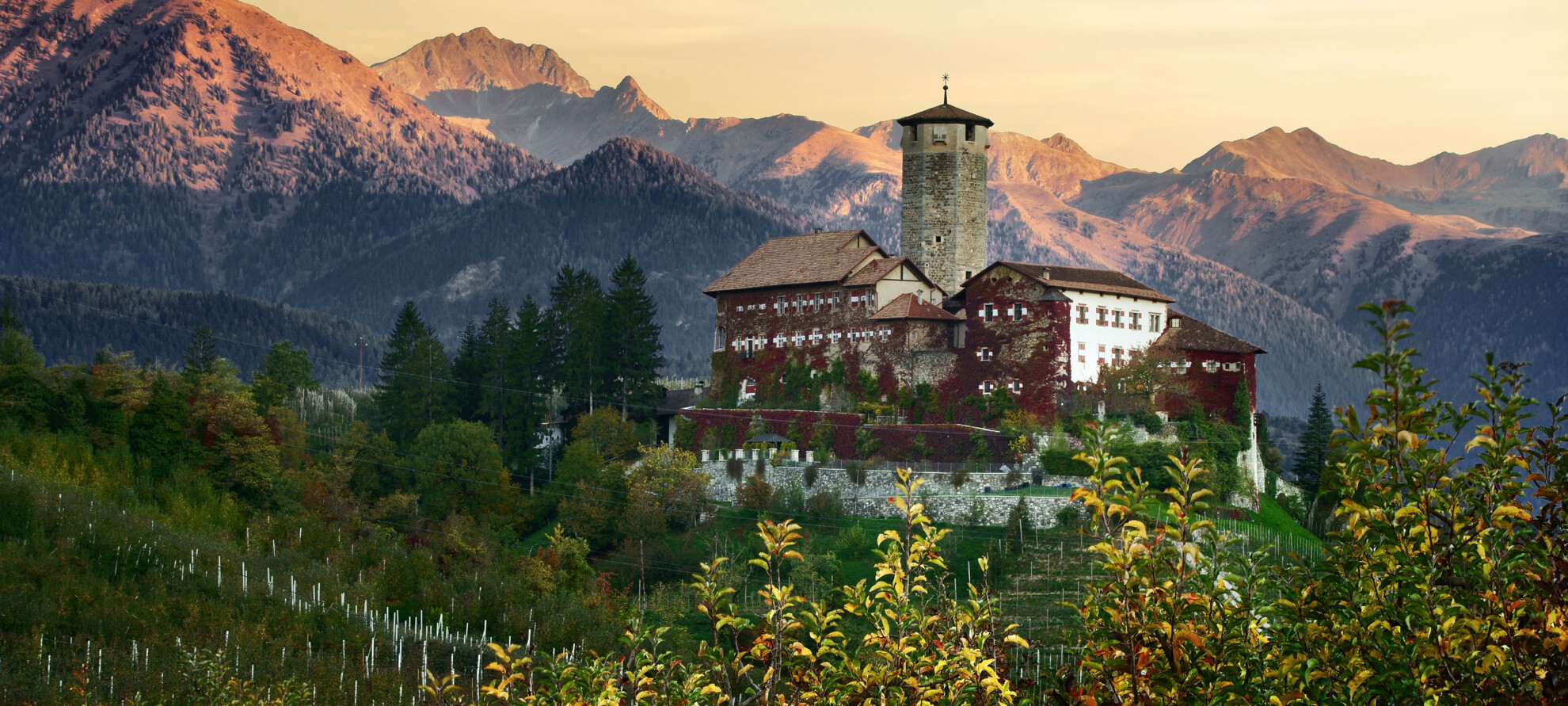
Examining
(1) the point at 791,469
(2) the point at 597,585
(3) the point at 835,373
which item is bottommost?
→ (2) the point at 597,585

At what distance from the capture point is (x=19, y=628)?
170 feet

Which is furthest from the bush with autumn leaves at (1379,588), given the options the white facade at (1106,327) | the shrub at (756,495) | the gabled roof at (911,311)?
the gabled roof at (911,311)

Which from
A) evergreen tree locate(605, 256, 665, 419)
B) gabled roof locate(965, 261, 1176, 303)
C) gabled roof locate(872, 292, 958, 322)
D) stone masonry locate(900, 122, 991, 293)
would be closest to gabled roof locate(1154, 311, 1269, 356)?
gabled roof locate(965, 261, 1176, 303)

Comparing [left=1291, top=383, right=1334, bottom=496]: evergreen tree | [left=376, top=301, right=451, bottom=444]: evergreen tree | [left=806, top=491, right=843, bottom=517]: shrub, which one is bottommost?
[left=806, top=491, right=843, bottom=517]: shrub

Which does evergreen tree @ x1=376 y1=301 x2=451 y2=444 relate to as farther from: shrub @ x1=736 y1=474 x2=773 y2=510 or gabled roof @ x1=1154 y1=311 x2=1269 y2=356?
gabled roof @ x1=1154 y1=311 x2=1269 y2=356

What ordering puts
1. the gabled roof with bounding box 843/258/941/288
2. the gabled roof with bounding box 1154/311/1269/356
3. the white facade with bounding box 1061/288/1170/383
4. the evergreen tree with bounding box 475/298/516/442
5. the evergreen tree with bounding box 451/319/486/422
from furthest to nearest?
the evergreen tree with bounding box 451/319/486/422, the evergreen tree with bounding box 475/298/516/442, the gabled roof with bounding box 843/258/941/288, the gabled roof with bounding box 1154/311/1269/356, the white facade with bounding box 1061/288/1170/383

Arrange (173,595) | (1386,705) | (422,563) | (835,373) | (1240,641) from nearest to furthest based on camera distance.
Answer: (1386,705) → (1240,641) → (173,595) → (422,563) → (835,373)

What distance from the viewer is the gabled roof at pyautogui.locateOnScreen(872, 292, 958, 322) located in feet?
288

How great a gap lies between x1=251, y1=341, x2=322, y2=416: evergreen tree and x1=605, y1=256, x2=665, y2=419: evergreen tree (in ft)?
86.4

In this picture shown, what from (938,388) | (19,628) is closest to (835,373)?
(938,388)

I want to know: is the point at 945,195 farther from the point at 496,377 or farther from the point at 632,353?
the point at 496,377

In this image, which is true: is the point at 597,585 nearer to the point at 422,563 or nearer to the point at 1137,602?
the point at 422,563

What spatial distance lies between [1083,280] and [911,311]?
399 inches

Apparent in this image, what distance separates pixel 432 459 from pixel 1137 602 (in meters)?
84.6
